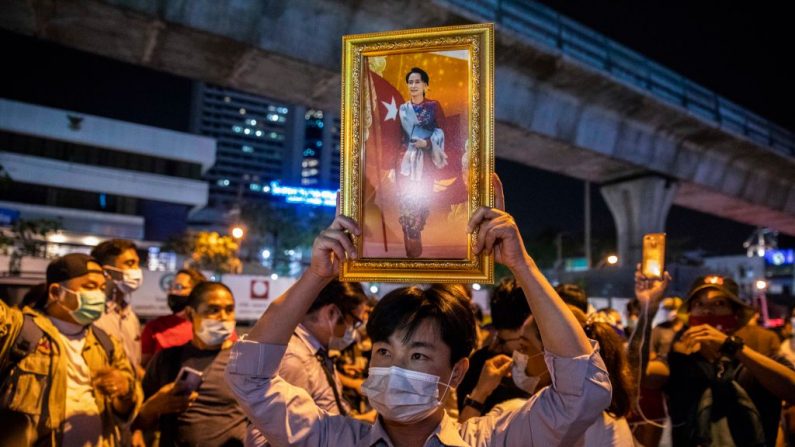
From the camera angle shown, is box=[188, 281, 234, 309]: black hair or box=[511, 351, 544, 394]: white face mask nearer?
box=[511, 351, 544, 394]: white face mask

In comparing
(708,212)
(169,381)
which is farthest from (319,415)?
(708,212)

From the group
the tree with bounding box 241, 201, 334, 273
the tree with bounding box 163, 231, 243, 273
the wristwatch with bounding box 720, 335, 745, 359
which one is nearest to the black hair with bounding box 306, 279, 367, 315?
the wristwatch with bounding box 720, 335, 745, 359

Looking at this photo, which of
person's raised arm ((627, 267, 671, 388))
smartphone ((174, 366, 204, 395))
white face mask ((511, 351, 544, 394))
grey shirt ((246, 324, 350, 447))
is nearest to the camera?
white face mask ((511, 351, 544, 394))

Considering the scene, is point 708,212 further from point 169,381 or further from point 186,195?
point 186,195

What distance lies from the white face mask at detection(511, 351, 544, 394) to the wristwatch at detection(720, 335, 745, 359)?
1338mm

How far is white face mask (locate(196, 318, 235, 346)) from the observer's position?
11.7 ft

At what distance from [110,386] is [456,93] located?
9.26ft

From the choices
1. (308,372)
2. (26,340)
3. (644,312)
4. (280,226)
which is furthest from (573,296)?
(280,226)

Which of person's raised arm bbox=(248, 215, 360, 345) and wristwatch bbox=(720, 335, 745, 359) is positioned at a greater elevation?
person's raised arm bbox=(248, 215, 360, 345)

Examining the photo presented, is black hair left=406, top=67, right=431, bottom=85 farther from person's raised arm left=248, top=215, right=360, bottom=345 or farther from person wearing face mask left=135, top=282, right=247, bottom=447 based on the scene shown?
person wearing face mask left=135, top=282, right=247, bottom=447

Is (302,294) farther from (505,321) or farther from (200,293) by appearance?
(200,293)

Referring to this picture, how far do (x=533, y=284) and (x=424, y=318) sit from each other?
16.2 inches

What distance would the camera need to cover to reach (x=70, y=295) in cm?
352

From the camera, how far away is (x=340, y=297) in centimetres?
350
